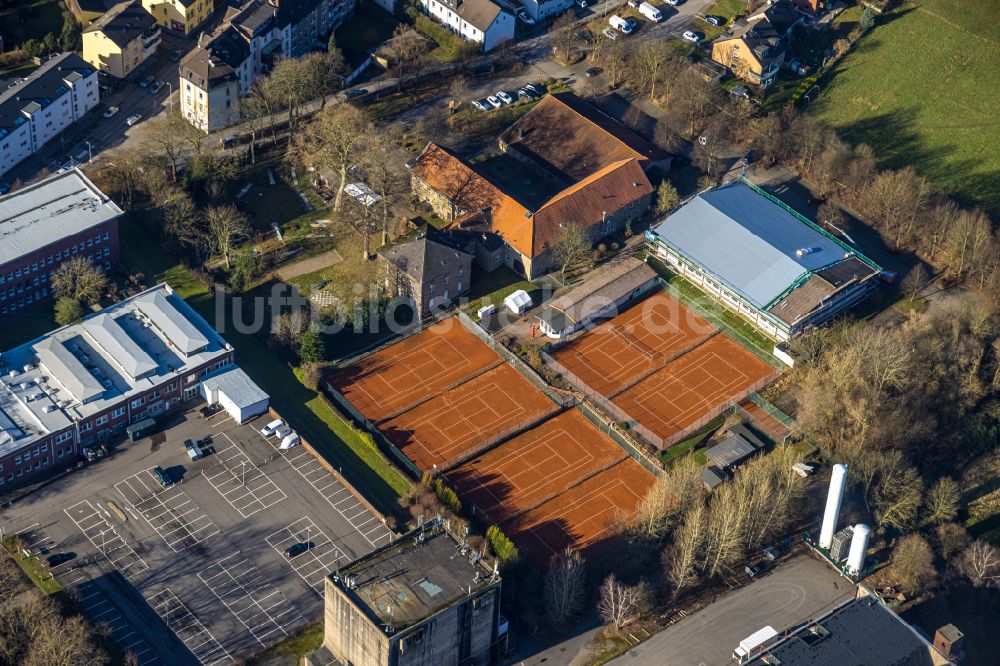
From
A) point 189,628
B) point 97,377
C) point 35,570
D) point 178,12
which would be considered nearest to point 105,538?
point 35,570

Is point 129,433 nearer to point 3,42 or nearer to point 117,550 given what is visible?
point 117,550

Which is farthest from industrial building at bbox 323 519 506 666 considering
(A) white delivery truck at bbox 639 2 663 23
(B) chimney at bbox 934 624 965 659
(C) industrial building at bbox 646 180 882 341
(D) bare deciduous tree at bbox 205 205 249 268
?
(A) white delivery truck at bbox 639 2 663 23

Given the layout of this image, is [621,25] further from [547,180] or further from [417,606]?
[417,606]

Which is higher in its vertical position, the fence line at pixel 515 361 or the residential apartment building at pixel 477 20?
the residential apartment building at pixel 477 20

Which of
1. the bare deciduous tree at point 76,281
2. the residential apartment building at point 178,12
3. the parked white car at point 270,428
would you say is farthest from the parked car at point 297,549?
the residential apartment building at point 178,12

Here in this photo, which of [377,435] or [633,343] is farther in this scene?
[633,343]

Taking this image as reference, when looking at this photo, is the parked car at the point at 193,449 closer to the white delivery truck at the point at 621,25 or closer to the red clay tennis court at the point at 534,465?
the red clay tennis court at the point at 534,465
